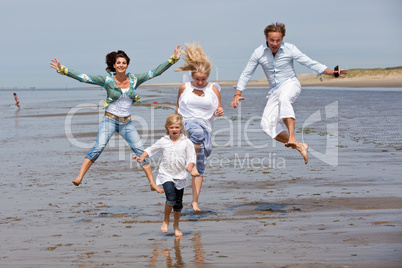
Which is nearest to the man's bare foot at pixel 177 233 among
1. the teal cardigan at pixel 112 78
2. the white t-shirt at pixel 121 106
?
the white t-shirt at pixel 121 106

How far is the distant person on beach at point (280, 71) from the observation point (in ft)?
26.2

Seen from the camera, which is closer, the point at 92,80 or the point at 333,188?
the point at 92,80

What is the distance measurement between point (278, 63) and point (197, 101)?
1.27 meters

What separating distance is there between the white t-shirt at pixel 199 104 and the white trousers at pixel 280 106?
0.98m

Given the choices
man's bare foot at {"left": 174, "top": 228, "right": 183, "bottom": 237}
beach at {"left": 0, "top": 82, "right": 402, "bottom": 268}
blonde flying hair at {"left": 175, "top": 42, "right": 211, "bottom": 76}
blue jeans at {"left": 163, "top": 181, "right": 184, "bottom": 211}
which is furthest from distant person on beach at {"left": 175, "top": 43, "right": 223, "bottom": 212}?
man's bare foot at {"left": 174, "top": 228, "right": 183, "bottom": 237}

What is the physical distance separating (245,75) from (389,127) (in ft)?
33.7

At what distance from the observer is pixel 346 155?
11.9 meters

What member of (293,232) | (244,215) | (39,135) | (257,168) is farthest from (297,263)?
(39,135)

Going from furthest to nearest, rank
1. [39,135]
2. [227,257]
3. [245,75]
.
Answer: [39,135]
[245,75]
[227,257]

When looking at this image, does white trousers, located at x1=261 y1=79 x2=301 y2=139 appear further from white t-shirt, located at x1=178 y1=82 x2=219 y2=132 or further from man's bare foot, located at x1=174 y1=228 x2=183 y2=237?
A: man's bare foot, located at x1=174 y1=228 x2=183 y2=237

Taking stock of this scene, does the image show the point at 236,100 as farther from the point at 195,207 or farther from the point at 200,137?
the point at 195,207

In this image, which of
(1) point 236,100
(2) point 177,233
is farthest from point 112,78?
(2) point 177,233

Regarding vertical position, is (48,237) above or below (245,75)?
below

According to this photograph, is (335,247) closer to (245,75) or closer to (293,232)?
(293,232)
